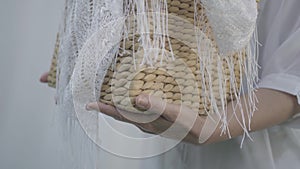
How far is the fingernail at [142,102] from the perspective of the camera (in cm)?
40

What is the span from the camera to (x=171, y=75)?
43 cm

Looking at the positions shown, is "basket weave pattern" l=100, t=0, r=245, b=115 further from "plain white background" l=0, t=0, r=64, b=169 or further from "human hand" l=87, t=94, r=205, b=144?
"plain white background" l=0, t=0, r=64, b=169

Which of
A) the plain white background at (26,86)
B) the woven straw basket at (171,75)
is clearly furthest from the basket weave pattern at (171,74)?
the plain white background at (26,86)

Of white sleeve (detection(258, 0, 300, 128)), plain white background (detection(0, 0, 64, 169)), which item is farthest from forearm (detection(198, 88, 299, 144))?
plain white background (detection(0, 0, 64, 169))

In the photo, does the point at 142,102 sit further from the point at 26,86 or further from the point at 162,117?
the point at 26,86

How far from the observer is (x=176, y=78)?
0.44 metres

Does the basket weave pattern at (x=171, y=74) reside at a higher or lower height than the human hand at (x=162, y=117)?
higher

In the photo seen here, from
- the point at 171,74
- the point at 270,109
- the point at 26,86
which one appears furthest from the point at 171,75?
the point at 26,86

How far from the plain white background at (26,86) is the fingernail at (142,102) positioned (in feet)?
1.91

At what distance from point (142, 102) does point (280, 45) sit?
0.87ft

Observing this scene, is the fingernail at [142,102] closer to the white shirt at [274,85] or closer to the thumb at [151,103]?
the thumb at [151,103]

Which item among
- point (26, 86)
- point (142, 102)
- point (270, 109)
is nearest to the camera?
point (142, 102)

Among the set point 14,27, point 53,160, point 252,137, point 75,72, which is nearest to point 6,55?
point 14,27

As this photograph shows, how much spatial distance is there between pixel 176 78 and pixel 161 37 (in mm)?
56
